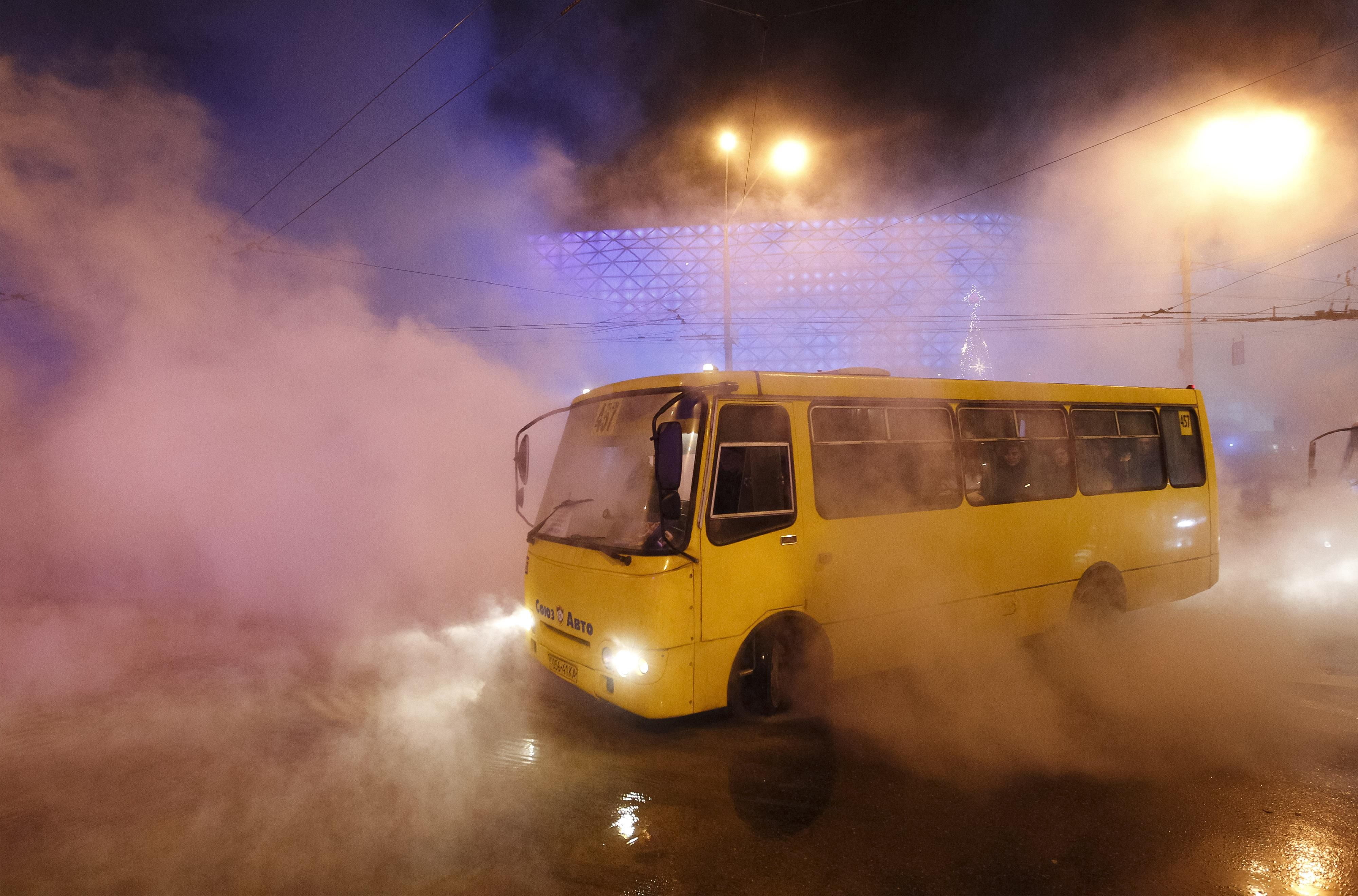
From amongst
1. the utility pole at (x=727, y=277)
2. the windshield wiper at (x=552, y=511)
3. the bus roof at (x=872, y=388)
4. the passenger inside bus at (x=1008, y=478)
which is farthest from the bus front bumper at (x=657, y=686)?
the utility pole at (x=727, y=277)

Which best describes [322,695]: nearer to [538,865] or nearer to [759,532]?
[538,865]

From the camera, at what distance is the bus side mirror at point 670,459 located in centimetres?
344

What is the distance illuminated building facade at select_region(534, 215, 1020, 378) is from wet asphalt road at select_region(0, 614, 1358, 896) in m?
11.7

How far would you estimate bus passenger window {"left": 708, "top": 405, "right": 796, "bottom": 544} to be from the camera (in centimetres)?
391

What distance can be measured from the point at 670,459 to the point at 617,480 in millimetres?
842

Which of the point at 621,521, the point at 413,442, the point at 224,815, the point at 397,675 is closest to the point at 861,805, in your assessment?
the point at 621,521

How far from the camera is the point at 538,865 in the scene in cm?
285

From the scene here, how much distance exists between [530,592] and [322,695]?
1.86m

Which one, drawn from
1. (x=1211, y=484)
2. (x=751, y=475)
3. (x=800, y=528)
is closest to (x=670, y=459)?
(x=751, y=475)

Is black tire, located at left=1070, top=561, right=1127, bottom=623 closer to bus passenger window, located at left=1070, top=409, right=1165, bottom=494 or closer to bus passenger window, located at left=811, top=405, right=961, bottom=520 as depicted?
bus passenger window, located at left=1070, top=409, right=1165, bottom=494

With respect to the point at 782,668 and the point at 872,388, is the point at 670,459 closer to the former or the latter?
the point at 782,668

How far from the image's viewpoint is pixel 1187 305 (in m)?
13.3

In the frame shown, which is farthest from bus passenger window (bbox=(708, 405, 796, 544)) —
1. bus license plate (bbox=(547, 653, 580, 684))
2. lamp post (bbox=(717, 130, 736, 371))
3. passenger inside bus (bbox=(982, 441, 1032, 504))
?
lamp post (bbox=(717, 130, 736, 371))

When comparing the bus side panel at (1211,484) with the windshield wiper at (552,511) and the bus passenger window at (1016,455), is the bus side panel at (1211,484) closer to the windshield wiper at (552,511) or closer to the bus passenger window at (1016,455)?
the bus passenger window at (1016,455)
